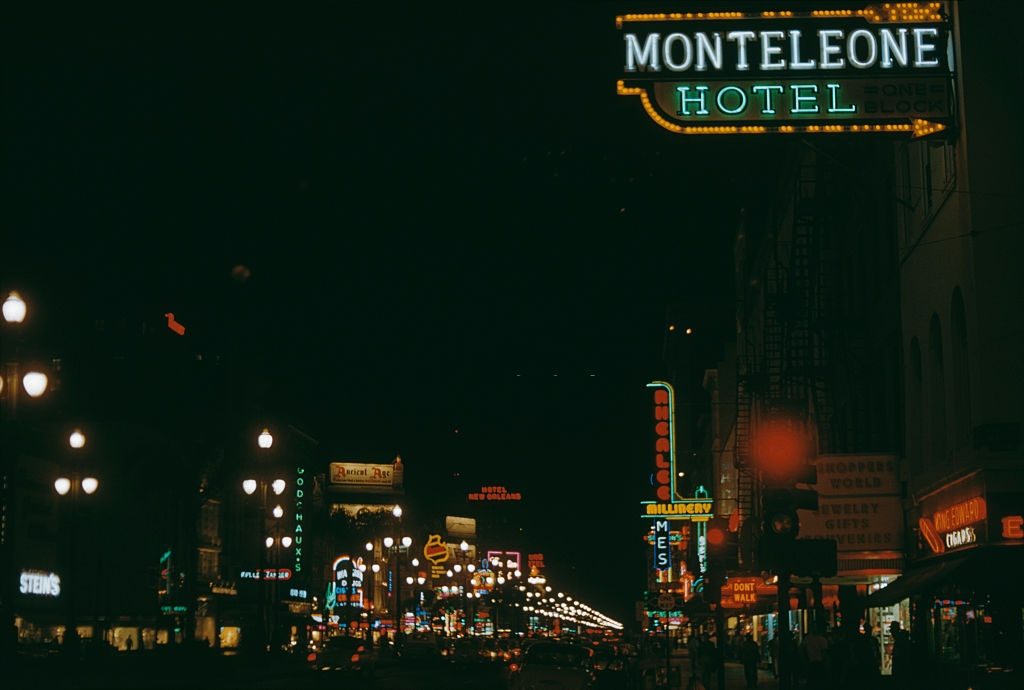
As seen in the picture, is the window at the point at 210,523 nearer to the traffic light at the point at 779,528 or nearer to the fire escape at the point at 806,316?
the fire escape at the point at 806,316

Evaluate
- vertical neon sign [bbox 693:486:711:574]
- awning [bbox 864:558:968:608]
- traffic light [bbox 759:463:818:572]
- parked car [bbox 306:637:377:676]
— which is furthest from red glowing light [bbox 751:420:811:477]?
vertical neon sign [bbox 693:486:711:574]

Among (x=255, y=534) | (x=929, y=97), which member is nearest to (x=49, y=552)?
(x=255, y=534)

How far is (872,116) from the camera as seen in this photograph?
73.6ft

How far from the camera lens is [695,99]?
22.7m

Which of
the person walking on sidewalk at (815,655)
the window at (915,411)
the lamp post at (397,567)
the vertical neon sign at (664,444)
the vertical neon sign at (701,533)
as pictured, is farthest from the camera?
the vertical neon sign at (701,533)

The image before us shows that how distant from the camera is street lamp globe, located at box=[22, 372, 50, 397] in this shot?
22.2m

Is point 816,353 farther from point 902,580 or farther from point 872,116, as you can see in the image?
point 872,116

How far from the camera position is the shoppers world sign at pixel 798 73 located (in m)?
22.5

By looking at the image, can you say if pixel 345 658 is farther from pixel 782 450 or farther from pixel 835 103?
pixel 782 450

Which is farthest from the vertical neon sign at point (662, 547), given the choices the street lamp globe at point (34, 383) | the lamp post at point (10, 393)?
the street lamp globe at point (34, 383)

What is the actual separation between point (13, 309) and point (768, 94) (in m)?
13.7

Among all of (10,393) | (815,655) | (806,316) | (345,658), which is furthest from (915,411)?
(345,658)

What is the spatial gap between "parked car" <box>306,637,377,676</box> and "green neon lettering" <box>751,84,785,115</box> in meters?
29.7

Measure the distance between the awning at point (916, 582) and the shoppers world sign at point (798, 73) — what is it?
770cm
